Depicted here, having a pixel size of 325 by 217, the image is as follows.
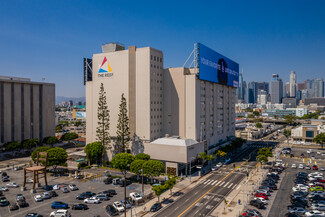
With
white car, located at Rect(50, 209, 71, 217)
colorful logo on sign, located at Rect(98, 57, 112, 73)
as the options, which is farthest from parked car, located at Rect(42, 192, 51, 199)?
colorful logo on sign, located at Rect(98, 57, 112, 73)

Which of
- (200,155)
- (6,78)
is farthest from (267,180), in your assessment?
(6,78)

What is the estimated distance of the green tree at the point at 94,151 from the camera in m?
86.4

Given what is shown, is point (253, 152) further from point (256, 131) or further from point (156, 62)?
point (156, 62)

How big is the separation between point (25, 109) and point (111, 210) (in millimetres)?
89485

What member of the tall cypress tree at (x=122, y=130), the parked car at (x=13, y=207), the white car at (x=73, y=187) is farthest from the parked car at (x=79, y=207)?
the tall cypress tree at (x=122, y=130)

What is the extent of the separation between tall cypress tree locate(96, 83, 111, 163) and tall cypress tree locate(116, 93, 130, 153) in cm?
511

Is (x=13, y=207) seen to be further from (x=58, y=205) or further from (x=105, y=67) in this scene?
(x=105, y=67)

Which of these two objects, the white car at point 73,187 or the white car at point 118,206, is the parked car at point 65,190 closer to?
the white car at point 73,187

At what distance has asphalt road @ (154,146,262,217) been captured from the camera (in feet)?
161

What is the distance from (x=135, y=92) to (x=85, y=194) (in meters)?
42.7

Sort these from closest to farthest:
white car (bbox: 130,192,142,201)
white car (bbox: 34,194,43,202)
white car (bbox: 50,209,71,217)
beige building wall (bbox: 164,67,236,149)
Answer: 1. white car (bbox: 50,209,71,217)
2. white car (bbox: 130,192,142,201)
3. white car (bbox: 34,194,43,202)
4. beige building wall (bbox: 164,67,236,149)

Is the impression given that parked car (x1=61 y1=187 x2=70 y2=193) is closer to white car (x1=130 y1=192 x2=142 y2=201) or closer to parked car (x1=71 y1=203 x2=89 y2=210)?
parked car (x1=71 y1=203 x2=89 y2=210)

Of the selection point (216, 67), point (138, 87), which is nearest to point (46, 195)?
point (138, 87)

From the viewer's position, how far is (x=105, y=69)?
9538 cm
